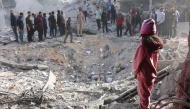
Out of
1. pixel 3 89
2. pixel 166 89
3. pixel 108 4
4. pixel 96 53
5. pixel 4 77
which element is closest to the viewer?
pixel 166 89

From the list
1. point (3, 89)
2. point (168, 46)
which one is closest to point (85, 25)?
point (168, 46)

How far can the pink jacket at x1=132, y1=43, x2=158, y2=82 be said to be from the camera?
3.11 m

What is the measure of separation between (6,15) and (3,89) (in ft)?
48.3

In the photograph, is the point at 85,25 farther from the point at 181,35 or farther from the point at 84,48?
the point at 181,35

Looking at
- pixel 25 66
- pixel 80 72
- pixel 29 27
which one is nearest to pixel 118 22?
pixel 80 72

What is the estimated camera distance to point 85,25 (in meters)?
16.2

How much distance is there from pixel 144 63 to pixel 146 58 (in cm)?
7

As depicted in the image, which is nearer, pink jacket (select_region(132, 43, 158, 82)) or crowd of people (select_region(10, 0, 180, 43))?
pink jacket (select_region(132, 43, 158, 82))

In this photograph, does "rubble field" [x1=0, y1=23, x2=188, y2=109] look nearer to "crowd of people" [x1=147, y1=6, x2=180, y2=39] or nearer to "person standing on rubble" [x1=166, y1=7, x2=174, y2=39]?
"person standing on rubble" [x1=166, y1=7, x2=174, y2=39]

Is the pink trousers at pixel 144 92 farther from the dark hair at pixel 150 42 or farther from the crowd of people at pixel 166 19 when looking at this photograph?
the crowd of people at pixel 166 19

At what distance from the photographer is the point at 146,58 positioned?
3.14 meters

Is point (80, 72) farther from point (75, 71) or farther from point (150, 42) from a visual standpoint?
point (150, 42)

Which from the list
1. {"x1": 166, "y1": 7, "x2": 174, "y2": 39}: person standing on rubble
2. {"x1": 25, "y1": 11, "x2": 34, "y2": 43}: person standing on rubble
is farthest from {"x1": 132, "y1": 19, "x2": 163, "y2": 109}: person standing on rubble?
{"x1": 166, "y1": 7, "x2": 174, "y2": 39}: person standing on rubble

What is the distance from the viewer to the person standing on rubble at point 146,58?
3057 mm
